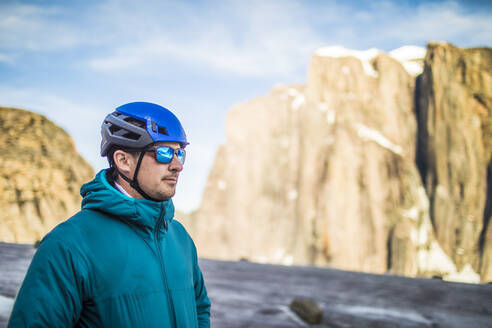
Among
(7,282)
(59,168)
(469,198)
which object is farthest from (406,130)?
(7,282)

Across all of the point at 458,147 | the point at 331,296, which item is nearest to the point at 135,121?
the point at 331,296

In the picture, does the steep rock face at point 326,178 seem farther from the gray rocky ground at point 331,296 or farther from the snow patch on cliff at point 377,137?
the gray rocky ground at point 331,296

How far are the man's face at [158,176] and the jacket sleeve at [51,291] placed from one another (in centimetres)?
39

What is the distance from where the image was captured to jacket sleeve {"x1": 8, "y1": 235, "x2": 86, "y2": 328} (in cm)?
126

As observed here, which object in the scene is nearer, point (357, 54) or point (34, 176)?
point (34, 176)

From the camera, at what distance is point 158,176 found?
1.64 m

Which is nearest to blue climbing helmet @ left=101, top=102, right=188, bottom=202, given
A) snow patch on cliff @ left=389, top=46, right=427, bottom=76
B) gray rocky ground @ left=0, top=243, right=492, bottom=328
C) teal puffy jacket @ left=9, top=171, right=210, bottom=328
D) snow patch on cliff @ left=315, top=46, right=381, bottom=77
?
teal puffy jacket @ left=9, top=171, right=210, bottom=328

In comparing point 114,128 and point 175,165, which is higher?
point 114,128

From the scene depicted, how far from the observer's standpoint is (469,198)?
3734cm

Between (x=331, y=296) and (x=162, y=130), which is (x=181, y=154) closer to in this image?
(x=162, y=130)

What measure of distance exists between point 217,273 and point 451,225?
34.3 metres

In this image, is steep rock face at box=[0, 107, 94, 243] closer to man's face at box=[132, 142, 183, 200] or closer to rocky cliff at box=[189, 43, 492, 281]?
man's face at box=[132, 142, 183, 200]

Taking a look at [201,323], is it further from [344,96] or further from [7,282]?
[344,96]

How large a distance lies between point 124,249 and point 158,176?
0.31 metres
